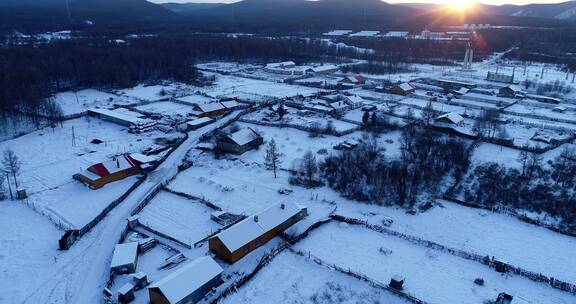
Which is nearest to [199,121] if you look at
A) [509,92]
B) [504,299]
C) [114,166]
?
[114,166]

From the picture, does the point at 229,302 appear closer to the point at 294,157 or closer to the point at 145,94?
the point at 294,157

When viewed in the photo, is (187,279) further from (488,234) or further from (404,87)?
(404,87)

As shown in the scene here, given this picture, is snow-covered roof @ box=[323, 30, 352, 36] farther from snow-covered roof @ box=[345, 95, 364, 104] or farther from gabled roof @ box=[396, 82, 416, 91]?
snow-covered roof @ box=[345, 95, 364, 104]

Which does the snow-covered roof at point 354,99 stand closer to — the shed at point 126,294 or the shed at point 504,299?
the shed at point 504,299

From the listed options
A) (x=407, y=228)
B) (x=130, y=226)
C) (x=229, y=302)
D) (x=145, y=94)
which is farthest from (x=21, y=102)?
(x=407, y=228)

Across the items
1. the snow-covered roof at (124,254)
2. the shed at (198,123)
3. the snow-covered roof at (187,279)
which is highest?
the shed at (198,123)

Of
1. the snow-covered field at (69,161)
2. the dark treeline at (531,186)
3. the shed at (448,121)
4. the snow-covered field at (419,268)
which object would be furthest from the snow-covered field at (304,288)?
the shed at (448,121)
